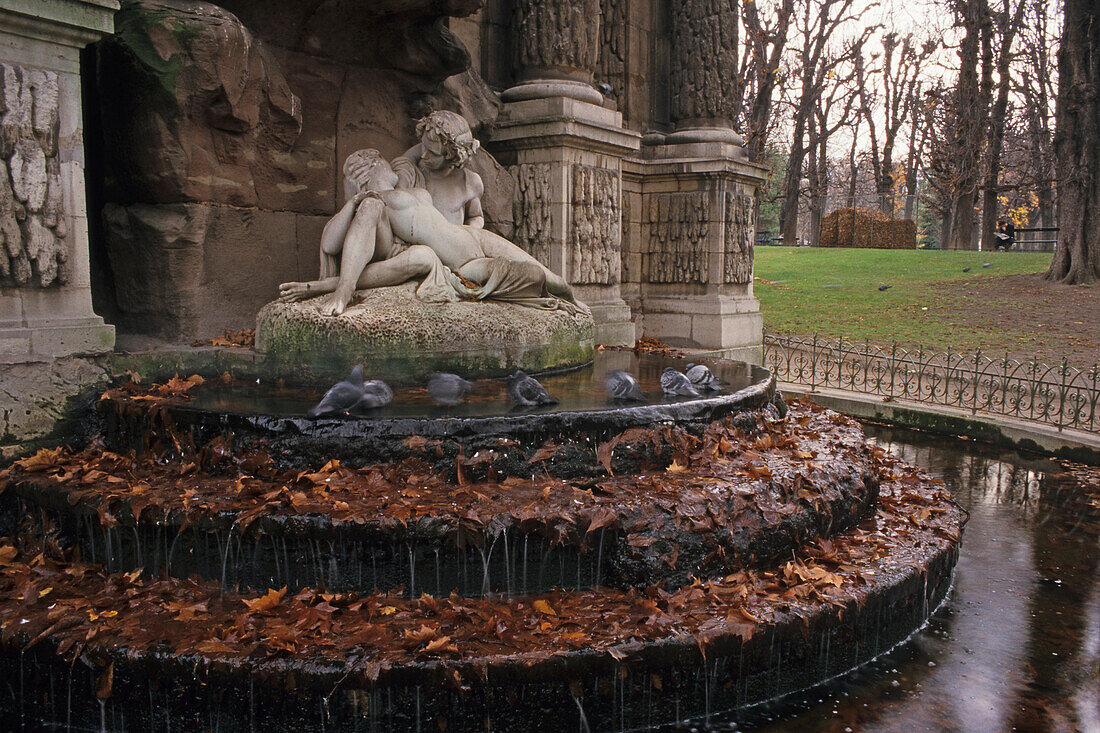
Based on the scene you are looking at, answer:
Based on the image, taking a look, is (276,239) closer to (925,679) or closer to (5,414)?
(5,414)

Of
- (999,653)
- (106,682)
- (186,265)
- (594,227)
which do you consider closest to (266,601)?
(106,682)

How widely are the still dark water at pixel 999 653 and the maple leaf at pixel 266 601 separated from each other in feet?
6.20

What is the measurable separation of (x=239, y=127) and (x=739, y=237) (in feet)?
22.8

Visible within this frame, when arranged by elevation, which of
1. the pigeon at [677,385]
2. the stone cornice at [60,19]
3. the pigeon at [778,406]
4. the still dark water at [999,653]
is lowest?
the still dark water at [999,653]

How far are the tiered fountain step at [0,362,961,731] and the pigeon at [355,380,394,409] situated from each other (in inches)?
11.8

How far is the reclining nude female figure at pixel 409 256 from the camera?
5.96m

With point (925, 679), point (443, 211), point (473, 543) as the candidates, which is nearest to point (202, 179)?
point (443, 211)

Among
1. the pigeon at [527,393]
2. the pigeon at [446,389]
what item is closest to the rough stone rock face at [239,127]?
the pigeon at [446,389]

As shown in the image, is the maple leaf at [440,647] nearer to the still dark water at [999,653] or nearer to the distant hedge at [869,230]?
the still dark water at [999,653]

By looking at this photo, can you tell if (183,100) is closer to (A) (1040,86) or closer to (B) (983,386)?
(B) (983,386)

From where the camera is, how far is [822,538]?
4637 millimetres

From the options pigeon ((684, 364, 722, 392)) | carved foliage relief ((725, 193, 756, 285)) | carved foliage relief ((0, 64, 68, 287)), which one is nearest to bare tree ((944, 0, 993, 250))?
carved foliage relief ((725, 193, 756, 285))

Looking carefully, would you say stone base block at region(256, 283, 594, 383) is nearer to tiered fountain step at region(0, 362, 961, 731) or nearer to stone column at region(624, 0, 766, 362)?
tiered fountain step at region(0, 362, 961, 731)

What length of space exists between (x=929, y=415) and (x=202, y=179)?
24.7ft
